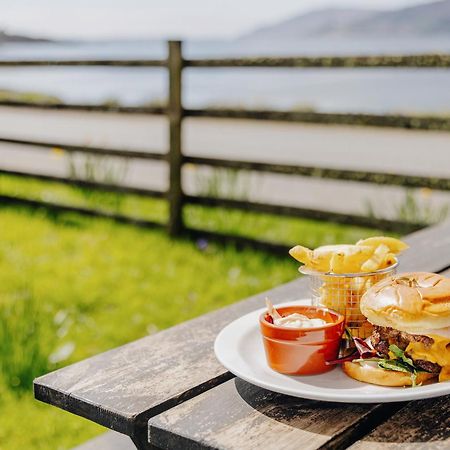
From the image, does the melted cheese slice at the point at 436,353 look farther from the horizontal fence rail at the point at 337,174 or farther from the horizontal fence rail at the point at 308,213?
the horizontal fence rail at the point at 308,213

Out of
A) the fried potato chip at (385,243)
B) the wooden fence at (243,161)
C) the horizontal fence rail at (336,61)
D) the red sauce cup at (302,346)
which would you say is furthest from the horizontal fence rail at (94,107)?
the red sauce cup at (302,346)

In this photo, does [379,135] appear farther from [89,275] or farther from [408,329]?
[408,329]

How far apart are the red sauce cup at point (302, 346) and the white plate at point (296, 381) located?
1 cm

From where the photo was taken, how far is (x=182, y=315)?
3.59 metres

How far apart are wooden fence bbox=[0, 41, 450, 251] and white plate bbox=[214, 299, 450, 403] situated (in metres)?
2.87

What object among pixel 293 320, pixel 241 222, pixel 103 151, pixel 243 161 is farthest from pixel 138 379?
pixel 103 151

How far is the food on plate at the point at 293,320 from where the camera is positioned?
1.24m

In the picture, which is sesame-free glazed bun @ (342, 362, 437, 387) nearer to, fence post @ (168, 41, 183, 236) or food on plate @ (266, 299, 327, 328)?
food on plate @ (266, 299, 327, 328)

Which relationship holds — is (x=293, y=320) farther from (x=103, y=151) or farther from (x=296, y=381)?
(x=103, y=151)

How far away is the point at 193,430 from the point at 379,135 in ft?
46.3

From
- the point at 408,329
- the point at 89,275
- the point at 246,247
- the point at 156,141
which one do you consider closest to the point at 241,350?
the point at 408,329

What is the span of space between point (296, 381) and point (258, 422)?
0.11 meters

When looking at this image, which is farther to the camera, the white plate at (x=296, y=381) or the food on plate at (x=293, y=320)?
the food on plate at (x=293, y=320)

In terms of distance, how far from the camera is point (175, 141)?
495cm
